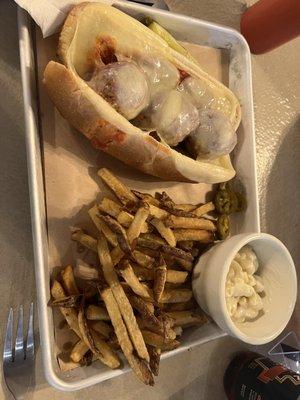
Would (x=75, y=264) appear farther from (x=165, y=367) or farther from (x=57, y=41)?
(x=57, y=41)

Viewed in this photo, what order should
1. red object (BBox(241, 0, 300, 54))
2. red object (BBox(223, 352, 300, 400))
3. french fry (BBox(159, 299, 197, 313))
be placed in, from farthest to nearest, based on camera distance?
1. red object (BBox(241, 0, 300, 54))
2. red object (BBox(223, 352, 300, 400))
3. french fry (BBox(159, 299, 197, 313))

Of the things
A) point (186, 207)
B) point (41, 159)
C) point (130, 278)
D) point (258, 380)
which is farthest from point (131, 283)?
point (258, 380)

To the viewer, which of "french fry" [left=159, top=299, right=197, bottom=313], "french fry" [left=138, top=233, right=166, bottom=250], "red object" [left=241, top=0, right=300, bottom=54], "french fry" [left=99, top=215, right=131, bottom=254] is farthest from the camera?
"red object" [left=241, top=0, right=300, bottom=54]

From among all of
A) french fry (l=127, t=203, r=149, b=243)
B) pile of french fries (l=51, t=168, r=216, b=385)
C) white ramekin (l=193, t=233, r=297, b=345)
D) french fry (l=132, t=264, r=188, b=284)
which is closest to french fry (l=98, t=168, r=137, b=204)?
pile of french fries (l=51, t=168, r=216, b=385)

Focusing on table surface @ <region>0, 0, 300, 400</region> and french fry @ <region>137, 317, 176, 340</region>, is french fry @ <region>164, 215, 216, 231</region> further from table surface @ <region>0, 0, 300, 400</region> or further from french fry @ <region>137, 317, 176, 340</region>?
table surface @ <region>0, 0, 300, 400</region>

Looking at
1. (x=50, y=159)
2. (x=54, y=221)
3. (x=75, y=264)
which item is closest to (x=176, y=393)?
(x=75, y=264)

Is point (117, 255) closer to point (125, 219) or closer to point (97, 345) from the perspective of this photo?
point (125, 219)
